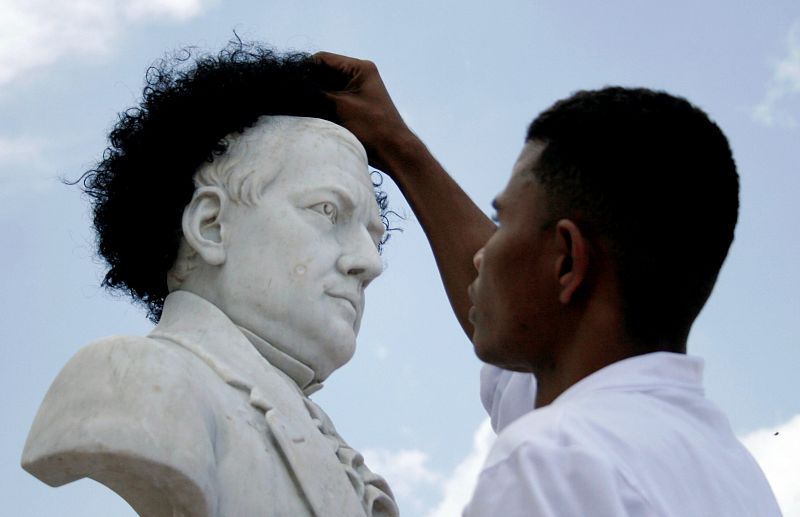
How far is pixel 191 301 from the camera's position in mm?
3795

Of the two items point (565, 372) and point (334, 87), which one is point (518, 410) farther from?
point (334, 87)

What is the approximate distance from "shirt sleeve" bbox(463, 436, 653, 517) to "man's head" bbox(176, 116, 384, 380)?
5.54ft

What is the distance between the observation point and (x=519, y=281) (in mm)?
2605

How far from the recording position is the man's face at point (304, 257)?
12.3 ft

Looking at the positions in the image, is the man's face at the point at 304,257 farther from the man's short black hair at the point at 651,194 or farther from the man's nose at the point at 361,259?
the man's short black hair at the point at 651,194

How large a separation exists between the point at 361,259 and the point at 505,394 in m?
0.65

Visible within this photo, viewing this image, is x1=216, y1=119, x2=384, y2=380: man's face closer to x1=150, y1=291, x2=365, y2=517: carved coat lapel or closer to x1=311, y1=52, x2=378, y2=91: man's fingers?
x1=150, y1=291, x2=365, y2=517: carved coat lapel

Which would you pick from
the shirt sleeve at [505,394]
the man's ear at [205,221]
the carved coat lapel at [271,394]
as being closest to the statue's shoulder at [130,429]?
the carved coat lapel at [271,394]

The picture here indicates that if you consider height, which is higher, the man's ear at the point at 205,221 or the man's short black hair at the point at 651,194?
the man's ear at the point at 205,221

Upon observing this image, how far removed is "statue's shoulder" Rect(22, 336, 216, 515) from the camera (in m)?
3.13

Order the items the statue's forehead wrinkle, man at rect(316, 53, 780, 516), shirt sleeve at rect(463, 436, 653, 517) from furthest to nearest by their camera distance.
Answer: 1. the statue's forehead wrinkle
2. man at rect(316, 53, 780, 516)
3. shirt sleeve at rect(463, 436, 653, 517)

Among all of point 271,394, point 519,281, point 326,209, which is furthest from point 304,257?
point 519,281

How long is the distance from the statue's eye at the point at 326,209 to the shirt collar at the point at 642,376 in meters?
1.52

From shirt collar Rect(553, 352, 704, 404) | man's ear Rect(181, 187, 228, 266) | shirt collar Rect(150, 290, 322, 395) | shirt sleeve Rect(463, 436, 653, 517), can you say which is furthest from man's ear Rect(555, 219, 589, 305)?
man's ear Rect(181, 187, 228, 266)
